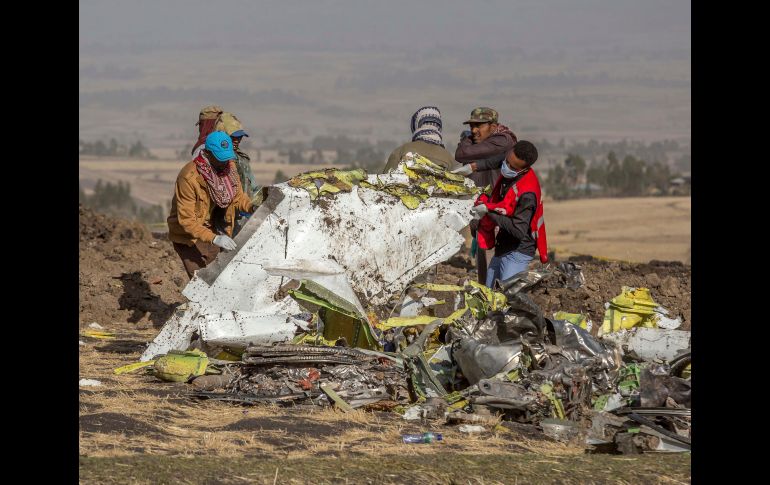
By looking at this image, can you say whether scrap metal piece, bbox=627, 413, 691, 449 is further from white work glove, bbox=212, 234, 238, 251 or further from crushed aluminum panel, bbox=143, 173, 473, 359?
white work glove, bbox=212, 234, 238, 251

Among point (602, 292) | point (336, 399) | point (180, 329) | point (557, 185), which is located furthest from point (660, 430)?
point (557, 185)

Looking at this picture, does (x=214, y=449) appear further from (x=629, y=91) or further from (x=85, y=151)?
(x=629, y=91)

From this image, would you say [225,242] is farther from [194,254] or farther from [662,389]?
[662,389]

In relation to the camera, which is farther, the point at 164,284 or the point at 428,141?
the point at 164,284

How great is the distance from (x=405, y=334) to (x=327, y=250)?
934mm

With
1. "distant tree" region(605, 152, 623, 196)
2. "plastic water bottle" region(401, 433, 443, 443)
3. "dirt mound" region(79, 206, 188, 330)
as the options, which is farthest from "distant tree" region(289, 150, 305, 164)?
"plastic water bottle" region(401, 433, 443, 443)

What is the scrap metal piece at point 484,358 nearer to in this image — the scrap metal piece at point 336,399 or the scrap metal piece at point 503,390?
the scrap metal piece at point 503,390

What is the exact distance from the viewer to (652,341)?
10.2 m

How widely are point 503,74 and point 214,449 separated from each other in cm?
14190

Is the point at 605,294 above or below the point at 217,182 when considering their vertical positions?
below

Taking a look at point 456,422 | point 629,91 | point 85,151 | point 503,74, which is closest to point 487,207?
point 456,422

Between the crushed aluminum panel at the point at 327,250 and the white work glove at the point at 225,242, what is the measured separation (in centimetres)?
5

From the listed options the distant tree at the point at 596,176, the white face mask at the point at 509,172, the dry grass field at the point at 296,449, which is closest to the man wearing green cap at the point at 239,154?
the white face mask at the point at 509,172

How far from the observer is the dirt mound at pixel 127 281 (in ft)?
44.8
